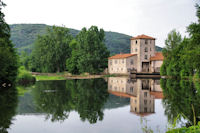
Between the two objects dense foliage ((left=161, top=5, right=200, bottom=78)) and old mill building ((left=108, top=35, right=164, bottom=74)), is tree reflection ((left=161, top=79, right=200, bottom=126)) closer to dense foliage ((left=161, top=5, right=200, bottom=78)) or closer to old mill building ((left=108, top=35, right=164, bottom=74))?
dense foliage ((left=161, top=5, right=200, bottom=78))

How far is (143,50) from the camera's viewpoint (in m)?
75.8

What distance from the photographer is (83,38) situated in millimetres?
72812

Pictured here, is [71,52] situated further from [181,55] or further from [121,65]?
[181,55]

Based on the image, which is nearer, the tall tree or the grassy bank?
the grassy bank

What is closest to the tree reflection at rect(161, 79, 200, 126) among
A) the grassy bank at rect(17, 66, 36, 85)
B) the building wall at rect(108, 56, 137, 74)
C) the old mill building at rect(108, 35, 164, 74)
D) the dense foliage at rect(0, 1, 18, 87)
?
the dense foliage at rect(0, 1, 18, 87)

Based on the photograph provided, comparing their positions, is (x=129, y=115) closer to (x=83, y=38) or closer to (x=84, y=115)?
(x=84, y=115)

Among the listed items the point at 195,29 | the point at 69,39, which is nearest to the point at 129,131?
the point at 195,29

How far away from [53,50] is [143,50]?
30.0m

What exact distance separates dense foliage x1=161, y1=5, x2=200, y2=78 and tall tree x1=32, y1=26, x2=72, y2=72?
119ft

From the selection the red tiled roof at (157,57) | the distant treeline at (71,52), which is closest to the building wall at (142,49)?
the red tiled roof at (157,57)

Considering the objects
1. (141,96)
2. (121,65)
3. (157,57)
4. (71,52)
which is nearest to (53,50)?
(71,52)

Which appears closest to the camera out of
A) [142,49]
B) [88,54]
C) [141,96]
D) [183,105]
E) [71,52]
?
[183,105]

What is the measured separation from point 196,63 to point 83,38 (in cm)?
5284

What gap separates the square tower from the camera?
75562mm
